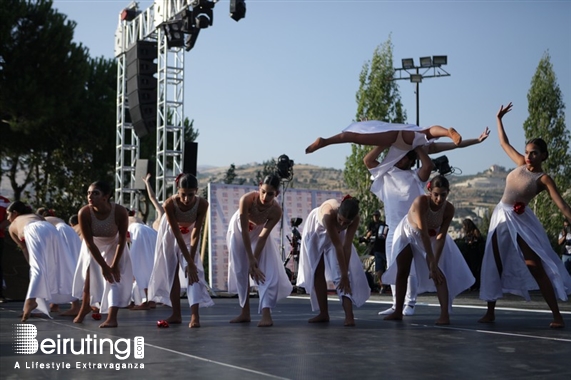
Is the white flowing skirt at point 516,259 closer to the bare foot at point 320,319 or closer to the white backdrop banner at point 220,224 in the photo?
the bare foot at point 320,319

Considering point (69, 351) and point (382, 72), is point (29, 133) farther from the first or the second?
point (69, 351)

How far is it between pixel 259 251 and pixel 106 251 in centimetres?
149

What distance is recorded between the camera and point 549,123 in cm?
3797

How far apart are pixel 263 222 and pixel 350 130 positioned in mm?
1242

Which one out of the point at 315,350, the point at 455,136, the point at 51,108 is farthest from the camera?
the point at 51,108

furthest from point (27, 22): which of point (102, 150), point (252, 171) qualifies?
point (252, 171)

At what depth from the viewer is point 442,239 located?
26.0 feet

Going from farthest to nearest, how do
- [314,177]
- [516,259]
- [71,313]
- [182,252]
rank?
[314,177] → [71,313] → [182,252] → [516,259]

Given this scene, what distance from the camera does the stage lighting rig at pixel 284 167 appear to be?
48.9ft

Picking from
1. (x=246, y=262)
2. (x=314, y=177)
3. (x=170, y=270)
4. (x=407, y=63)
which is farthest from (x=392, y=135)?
(x=314, y=177)

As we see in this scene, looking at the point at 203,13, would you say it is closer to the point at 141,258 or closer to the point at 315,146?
the point at 141,258

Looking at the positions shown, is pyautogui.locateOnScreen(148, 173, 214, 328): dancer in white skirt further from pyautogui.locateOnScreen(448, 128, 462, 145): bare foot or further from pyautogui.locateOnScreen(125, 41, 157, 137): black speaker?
A: pyautogui.locateOnScreen(125, 41, 157, 137): black speaker

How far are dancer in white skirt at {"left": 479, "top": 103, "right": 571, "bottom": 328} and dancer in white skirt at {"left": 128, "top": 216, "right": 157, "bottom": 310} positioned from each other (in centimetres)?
495

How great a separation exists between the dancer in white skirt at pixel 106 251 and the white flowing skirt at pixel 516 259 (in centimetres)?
324
